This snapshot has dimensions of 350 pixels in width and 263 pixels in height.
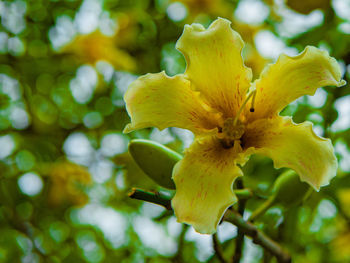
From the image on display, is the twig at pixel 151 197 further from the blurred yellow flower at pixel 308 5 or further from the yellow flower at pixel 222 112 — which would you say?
the blurred yellow flower at pixel 308 5

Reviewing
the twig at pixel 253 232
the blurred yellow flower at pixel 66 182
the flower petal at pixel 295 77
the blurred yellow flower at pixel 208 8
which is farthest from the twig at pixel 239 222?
the blurred yellow flower at pixel 208 8

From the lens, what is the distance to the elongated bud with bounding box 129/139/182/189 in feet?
4.47

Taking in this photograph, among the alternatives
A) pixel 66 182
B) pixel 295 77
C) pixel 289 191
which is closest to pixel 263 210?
pixel 289 191

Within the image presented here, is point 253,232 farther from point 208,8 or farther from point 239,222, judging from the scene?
point 208,8

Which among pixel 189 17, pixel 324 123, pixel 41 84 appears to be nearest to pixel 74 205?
pixel 41 84

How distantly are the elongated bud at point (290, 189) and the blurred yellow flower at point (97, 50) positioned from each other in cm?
170

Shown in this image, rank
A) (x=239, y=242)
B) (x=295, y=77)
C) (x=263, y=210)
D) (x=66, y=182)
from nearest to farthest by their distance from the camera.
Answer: (x=295, y=77)
(x=239, y=242)
(x=263, y=210)
(x=66, y=182)

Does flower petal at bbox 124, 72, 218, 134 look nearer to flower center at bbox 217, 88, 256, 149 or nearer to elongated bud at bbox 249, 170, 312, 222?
flower center at bbox 217, 88, 256, 149

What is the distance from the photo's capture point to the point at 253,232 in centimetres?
136

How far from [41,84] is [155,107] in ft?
6.23

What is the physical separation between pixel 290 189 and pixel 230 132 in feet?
0.90

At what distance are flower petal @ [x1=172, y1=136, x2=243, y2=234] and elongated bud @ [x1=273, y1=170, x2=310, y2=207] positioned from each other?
229 millimetres

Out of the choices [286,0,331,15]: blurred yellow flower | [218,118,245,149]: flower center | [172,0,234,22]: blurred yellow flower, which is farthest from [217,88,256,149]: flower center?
[172,0,234,22]: blurred yellow flower

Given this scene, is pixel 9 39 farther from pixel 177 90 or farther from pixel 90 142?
pixel 177 90
